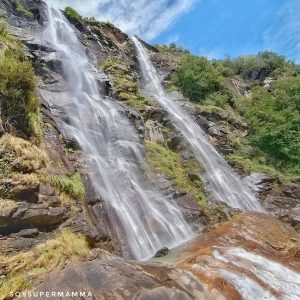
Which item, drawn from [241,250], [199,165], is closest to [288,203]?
[199,165]

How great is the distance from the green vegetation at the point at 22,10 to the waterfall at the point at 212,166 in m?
13.2

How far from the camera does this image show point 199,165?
2266cm

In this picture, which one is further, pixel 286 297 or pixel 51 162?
pixel 51 162

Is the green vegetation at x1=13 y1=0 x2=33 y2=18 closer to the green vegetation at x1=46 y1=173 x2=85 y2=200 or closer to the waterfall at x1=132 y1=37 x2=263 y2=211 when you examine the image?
the waterfall at x1=132 y1=37 x2=263 y2=211

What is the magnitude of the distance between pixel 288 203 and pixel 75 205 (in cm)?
1468

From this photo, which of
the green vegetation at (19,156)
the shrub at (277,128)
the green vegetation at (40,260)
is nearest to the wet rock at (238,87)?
the shrub at (277,128)

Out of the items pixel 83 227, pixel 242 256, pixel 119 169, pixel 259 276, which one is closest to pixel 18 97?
pixel 83 227

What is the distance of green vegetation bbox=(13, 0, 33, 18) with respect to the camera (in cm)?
3097

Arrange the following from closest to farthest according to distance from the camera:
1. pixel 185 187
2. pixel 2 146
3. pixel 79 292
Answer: pixel 79 292
pixel 2 146
pixel 185 187

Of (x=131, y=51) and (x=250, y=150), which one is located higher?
(x=131, y=51)

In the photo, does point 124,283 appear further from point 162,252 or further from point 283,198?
point 283,198

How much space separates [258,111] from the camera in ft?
111

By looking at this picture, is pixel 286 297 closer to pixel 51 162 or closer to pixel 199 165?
pixel 51 162

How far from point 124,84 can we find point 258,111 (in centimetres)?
1378
